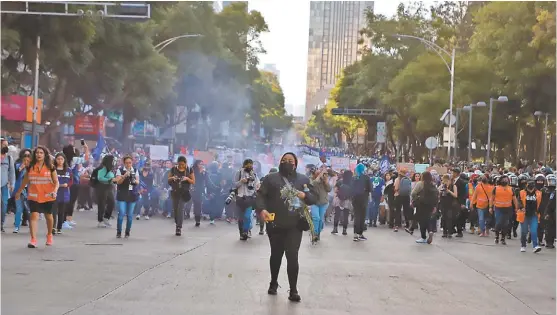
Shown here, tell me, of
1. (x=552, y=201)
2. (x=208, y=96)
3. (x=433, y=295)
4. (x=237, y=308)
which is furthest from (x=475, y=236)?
(x=208, y=96)

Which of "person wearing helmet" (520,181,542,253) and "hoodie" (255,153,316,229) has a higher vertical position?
"hoodie" (255,153,316,229)

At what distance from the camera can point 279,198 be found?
9.97m

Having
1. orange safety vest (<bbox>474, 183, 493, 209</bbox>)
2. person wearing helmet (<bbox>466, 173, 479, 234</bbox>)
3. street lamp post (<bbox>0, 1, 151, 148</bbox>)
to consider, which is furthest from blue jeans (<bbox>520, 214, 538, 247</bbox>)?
street lamp post (<bbox>0, 1, 151, 148</bbox>)

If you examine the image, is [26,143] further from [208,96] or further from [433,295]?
[433,295]

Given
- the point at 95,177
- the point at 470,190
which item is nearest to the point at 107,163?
the point at 95,177

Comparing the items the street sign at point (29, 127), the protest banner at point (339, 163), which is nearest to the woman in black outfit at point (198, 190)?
the protest banner at point (339, 163)

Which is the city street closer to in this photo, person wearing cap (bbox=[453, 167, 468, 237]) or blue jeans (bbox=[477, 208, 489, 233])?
person wearing cap (bbox=[453, 167, 468, 237])

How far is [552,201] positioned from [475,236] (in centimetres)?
449

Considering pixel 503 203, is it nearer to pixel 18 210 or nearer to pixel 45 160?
pixel 45 160

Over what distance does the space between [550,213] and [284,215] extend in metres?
9.75

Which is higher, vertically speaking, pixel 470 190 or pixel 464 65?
pixel 464 65

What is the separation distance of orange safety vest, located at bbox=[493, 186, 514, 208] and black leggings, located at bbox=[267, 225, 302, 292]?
1008 centimetres

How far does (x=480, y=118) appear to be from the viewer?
58.6 meters

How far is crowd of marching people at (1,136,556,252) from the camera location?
1625 cm
